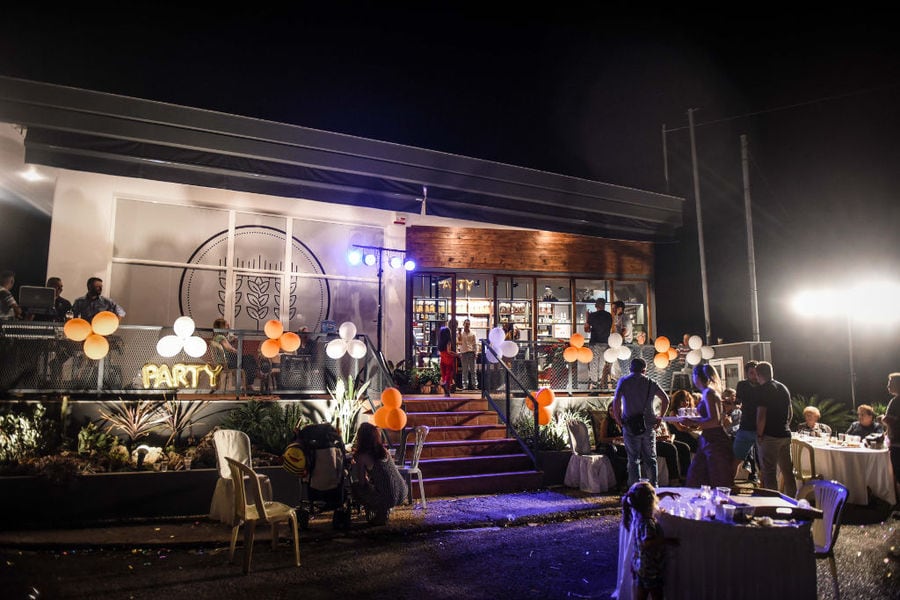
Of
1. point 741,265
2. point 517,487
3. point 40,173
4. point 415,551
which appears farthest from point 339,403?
point 741,265

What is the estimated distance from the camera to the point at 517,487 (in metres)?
9.08

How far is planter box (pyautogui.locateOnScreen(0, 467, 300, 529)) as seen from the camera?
6.57 metres

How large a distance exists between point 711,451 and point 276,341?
6297 mm

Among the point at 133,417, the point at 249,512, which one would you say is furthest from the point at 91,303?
the point at 249,512

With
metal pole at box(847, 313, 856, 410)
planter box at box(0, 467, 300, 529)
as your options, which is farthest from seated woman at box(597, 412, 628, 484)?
metal pole at box(847, 313, 856, 410)

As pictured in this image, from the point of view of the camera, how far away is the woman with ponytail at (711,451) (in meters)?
5.66

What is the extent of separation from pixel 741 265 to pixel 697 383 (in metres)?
8.62

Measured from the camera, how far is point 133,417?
8008 mm

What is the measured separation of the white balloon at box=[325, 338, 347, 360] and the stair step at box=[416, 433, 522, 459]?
5.97 feet

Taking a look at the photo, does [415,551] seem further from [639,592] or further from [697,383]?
[697,383]

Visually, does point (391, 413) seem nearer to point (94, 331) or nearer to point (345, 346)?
point (345, 346)

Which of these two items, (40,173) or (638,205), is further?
(638,205)

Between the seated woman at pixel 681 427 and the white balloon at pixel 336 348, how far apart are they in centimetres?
514

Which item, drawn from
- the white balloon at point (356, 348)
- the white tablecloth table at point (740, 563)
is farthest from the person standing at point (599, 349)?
the white tablecloth table at point (740, 563)
